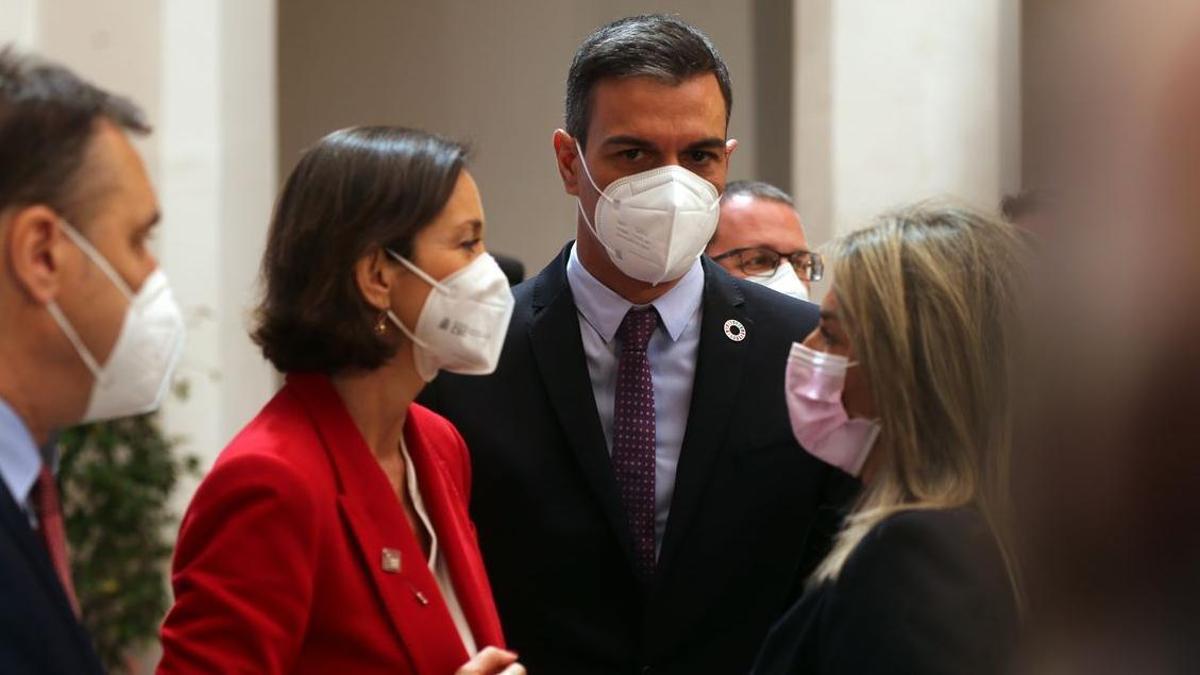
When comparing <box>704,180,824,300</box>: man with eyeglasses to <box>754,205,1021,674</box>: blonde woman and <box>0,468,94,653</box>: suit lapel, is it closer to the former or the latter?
<box>754,205,1021,674</box>: blonde woman

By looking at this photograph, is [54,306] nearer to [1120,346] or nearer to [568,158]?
[1120,346]

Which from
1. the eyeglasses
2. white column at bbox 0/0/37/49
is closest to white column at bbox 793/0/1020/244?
the eyeglasses

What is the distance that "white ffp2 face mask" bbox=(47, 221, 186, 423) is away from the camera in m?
1.52

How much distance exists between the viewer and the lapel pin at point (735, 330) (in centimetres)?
266

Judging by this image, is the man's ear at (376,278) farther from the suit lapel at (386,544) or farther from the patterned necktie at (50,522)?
the patterned necktie at (50,522)

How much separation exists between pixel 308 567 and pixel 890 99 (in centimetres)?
454

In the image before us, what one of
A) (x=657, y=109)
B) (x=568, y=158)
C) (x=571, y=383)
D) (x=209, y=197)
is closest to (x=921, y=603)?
(x=571, y=383)

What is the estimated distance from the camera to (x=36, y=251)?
1.45 metres

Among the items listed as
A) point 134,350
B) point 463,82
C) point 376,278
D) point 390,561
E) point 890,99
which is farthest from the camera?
point 463,82

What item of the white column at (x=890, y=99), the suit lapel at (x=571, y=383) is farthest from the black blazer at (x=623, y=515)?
the white column at (x=890, y=99)

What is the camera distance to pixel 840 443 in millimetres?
2135

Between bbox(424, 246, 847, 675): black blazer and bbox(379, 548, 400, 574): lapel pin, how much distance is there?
0.54 meters

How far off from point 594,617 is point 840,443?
0.60m

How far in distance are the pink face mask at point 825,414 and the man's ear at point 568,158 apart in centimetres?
80
